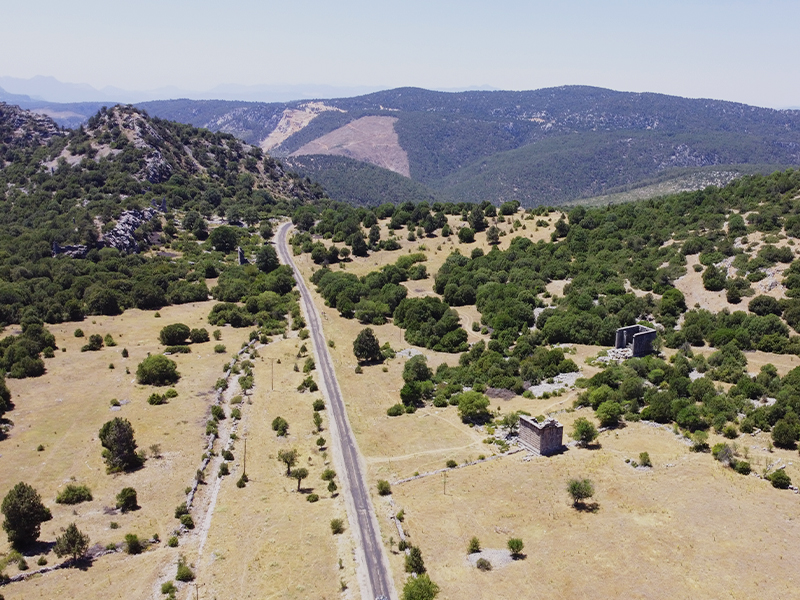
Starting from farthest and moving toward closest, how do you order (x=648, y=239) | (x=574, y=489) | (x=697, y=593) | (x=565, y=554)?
(x=648, y=239) → (x=574, y=489) → (x=565, y=554) → (x=697, y=593)

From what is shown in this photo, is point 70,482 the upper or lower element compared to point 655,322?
lower

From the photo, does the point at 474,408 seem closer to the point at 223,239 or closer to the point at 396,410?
the point at 396,410

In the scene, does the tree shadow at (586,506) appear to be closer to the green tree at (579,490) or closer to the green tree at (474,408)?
the green tree at (579,490)

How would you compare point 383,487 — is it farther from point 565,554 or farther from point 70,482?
point 70,482

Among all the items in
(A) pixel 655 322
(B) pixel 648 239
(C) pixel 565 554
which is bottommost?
(C) pixel 565 554

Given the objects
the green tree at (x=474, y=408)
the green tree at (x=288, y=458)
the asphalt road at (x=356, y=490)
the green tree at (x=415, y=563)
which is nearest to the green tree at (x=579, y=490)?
the green tree at (x=415, y=563)

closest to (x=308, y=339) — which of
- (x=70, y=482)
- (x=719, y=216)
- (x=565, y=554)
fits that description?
(x=70, y=482)

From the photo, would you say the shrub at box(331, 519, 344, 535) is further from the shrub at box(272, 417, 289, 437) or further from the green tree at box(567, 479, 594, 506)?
the shrub at box(272, 417, 289, 437)
